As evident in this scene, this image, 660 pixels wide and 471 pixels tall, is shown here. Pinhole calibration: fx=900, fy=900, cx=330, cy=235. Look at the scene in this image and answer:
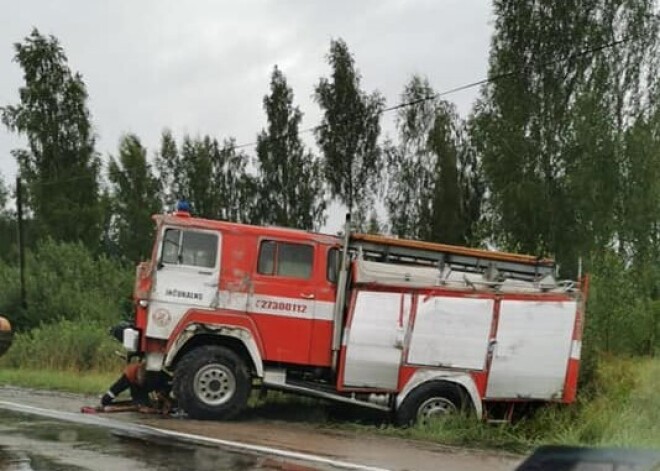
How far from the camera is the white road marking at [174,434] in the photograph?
29.3 ft

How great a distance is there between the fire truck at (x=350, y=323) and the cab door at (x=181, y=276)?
0.04 feet

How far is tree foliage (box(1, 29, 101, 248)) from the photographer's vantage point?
129 feet

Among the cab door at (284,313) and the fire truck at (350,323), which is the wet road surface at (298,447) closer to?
the fire truck at (350,323)

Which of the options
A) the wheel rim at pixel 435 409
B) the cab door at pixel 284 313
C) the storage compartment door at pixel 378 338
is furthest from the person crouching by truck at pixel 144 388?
the wheel rim at pixel 435 409

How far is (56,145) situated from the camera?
39.9m

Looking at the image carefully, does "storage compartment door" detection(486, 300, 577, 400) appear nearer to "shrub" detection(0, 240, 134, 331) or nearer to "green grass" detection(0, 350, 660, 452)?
"green grass" detection(0, 350, 660, 452)

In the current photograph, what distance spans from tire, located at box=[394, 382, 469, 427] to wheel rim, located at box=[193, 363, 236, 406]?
2.25m

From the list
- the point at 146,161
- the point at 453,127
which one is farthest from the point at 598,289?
the point at 146,161

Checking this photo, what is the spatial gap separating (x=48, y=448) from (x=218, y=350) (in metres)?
3.15

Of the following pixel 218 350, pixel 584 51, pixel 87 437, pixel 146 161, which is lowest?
pixel 87 437

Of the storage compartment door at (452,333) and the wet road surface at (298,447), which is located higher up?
the storage compartment door at (452,333)

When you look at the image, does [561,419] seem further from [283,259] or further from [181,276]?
[181,276]

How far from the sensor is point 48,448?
9.22 metres

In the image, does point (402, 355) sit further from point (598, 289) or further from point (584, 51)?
point (584, 51)
